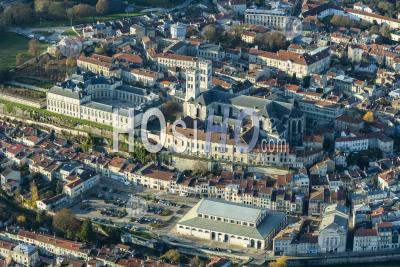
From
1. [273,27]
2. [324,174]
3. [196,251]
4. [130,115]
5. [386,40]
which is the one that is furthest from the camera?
[273,27]

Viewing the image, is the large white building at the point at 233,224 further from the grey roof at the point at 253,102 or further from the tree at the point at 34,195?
the grey roof at the point at 253,102

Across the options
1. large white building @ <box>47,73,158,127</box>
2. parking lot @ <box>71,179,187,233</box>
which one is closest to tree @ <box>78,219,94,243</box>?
parking lot @ <box>71,179,187,233</box>

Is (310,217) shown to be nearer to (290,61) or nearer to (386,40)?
(290,61)

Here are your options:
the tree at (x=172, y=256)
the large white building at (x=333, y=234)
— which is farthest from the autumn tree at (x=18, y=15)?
the large white building at (x=333, y=234)

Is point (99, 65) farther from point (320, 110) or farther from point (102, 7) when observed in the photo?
point (102, 7)

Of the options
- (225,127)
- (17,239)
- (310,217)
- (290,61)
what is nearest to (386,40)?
(290,61)

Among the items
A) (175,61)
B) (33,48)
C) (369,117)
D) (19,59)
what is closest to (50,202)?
(175,61)
